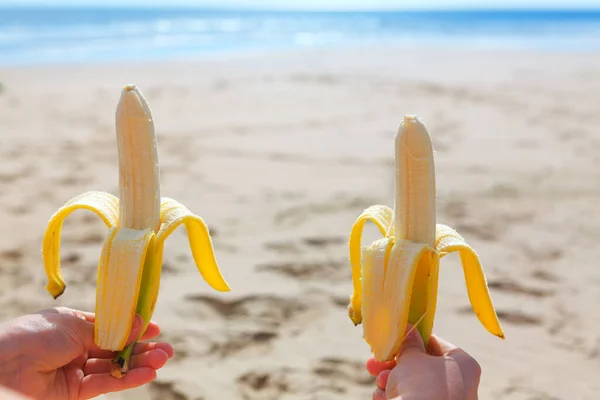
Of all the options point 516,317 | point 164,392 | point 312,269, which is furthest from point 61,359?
point 516,317

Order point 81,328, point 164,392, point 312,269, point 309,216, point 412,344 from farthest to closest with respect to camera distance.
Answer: point 309,216, point 312,269, point 164,392, point 81,328, point 412,344

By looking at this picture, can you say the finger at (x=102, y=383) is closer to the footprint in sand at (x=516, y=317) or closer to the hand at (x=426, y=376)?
the hand at (x=426, y=376)

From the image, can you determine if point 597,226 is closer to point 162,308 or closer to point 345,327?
point 345,327

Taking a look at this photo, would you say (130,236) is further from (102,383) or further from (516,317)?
(516,317)

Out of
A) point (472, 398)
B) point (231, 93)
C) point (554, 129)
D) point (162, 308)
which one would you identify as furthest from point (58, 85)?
point (472, 398)

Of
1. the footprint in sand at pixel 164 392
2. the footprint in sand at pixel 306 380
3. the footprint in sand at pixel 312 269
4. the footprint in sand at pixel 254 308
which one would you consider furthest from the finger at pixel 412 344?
the footprint in sand at pixel 312 269

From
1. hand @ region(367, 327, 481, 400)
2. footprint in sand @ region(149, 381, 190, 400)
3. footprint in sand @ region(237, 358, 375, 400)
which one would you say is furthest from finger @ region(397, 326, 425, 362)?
footprint in sand @ region(149, 381, 190, 400)
